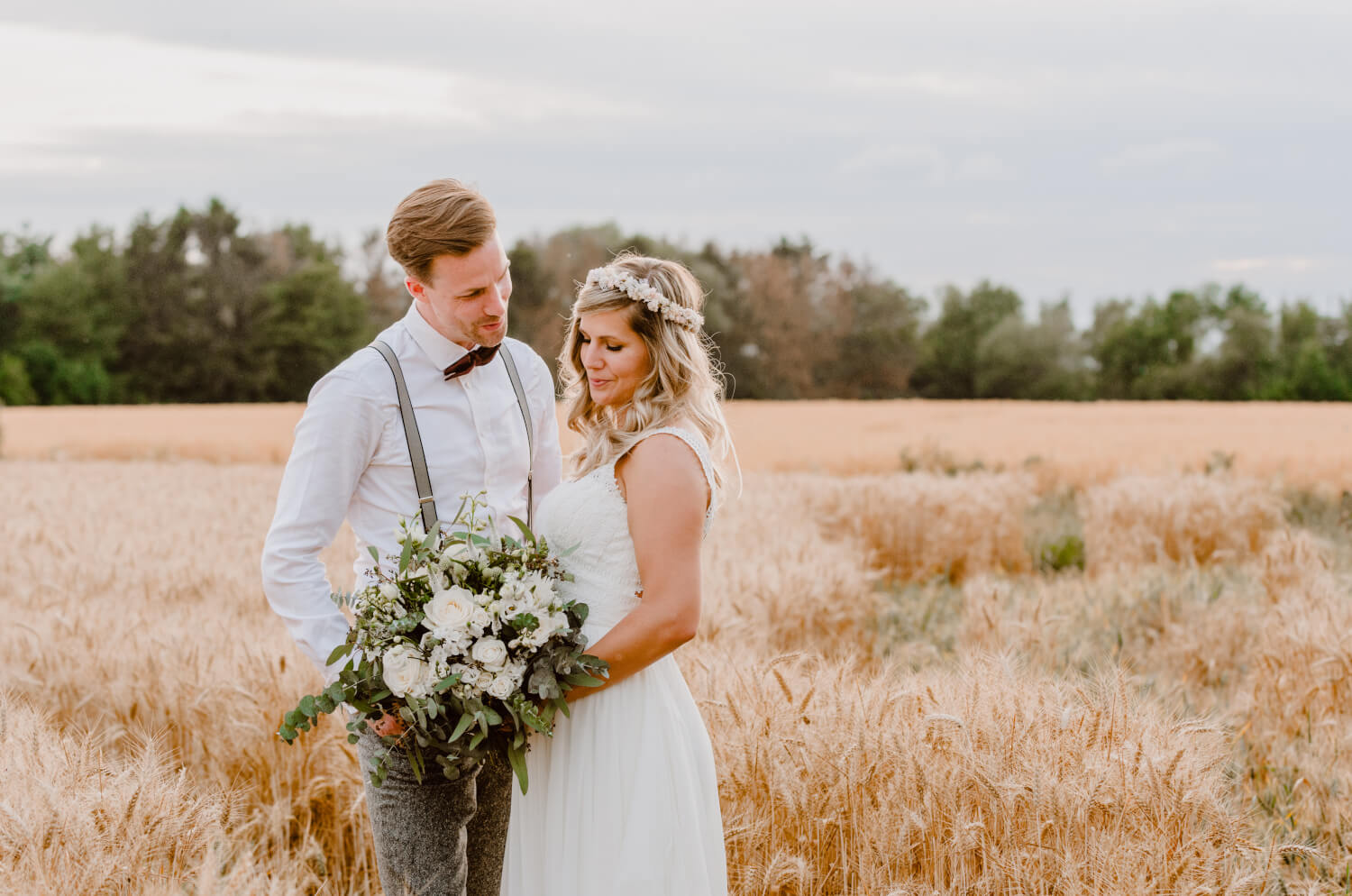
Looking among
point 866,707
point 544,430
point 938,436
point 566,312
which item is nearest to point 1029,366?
point 566,312

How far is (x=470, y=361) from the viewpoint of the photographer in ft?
8.63

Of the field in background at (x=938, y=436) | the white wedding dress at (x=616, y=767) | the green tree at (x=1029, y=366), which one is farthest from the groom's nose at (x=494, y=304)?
the green tree at (x=1029, y=366)

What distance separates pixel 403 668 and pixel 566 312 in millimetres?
41822

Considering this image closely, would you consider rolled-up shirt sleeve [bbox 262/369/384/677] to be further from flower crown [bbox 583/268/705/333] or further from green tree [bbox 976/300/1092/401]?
green tree [bbox 976/300/1092/401]

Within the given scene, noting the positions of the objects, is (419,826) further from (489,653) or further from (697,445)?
(697,445)

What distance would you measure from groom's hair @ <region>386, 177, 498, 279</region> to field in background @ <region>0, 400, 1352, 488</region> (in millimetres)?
13126

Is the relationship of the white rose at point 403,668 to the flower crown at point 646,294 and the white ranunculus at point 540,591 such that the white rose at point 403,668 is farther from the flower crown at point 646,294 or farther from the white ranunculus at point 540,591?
the flower crown at point 646,294

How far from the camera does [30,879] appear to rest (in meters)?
2.39

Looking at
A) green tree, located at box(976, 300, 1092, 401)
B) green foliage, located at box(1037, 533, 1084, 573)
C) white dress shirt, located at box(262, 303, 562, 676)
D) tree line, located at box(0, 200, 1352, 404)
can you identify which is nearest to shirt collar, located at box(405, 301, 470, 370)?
white dress shirt, located at box(262, 303, 562, 676)

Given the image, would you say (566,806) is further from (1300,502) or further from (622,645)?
(1300,502)

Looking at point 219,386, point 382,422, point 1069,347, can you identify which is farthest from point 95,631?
point 1069,347

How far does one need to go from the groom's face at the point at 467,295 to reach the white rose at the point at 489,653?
812 millimetres

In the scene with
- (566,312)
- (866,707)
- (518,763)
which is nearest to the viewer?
(518,763)

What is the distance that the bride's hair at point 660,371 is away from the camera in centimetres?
260
